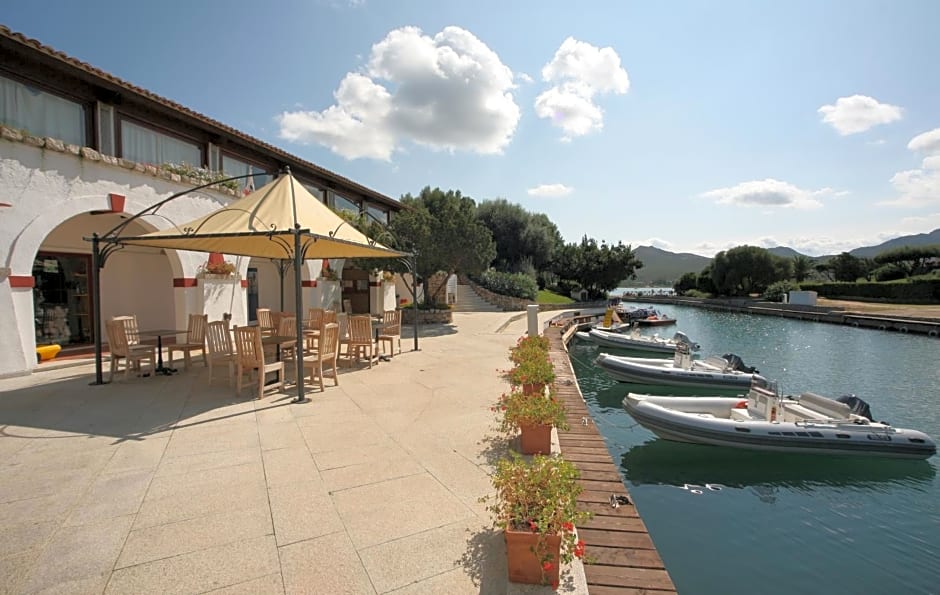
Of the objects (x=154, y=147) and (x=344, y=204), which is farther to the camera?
(x=344, y=204)

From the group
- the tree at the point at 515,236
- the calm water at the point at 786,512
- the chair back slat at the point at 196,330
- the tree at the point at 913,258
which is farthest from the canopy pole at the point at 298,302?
the tree at the point at 913,258

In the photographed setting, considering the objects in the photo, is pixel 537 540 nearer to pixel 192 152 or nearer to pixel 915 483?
pixel 915 483

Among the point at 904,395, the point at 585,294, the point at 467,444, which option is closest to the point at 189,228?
the point at 467,444

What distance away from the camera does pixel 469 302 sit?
24.7m

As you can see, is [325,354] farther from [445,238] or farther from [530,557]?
[445,238]

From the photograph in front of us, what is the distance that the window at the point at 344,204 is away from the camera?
56.4 feet

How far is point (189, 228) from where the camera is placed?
→ 642 centimetres

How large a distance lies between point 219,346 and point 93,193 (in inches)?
177

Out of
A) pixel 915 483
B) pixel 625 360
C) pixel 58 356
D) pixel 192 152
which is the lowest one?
pixel 915 483

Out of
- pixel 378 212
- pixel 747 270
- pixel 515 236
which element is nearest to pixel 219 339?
pixel 378 212

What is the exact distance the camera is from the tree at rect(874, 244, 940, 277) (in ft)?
126

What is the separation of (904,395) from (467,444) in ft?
44.3

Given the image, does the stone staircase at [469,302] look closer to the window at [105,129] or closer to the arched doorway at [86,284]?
the arched doorway at [86,284]

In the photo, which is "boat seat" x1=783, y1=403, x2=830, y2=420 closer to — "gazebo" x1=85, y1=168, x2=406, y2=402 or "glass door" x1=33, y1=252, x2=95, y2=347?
"gazebo" x1=85, y1=168, x2=406, y2=402
